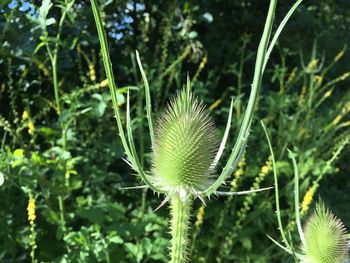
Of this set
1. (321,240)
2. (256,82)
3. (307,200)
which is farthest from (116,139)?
(256,82)

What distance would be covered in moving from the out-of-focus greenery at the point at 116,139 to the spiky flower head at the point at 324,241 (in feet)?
2.03

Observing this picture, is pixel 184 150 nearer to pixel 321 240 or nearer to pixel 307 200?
pixel 321 240

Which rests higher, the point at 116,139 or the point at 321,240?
the point at 116,139

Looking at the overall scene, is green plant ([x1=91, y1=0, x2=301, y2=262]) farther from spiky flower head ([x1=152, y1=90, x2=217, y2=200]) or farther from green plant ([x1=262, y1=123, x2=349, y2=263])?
green plant ([x1=262, y1=123, x2=349, y2=263])

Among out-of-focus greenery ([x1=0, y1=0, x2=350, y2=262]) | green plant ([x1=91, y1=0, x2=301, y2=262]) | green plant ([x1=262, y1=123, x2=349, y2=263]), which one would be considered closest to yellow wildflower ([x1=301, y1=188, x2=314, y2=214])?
out-of-focus greenery ([x1=0, y1=0, x2=350, y2=262])

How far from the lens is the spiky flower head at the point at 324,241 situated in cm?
94

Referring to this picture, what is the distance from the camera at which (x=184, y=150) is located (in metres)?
0.83

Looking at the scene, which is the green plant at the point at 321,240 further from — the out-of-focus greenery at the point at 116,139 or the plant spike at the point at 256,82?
the out-of-focus greenery at the point at 116,139

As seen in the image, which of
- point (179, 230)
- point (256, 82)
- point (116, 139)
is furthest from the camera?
point (116, 139)

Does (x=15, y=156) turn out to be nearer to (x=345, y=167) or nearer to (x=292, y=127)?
(x=292, y=127)

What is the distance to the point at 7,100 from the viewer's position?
85.0 inches

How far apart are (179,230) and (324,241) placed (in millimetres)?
287

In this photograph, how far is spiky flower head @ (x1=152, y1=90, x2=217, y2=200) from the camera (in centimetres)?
81

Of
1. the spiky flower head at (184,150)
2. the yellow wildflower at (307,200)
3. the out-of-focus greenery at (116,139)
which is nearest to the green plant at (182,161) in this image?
the spiky flower head at (184,150)
